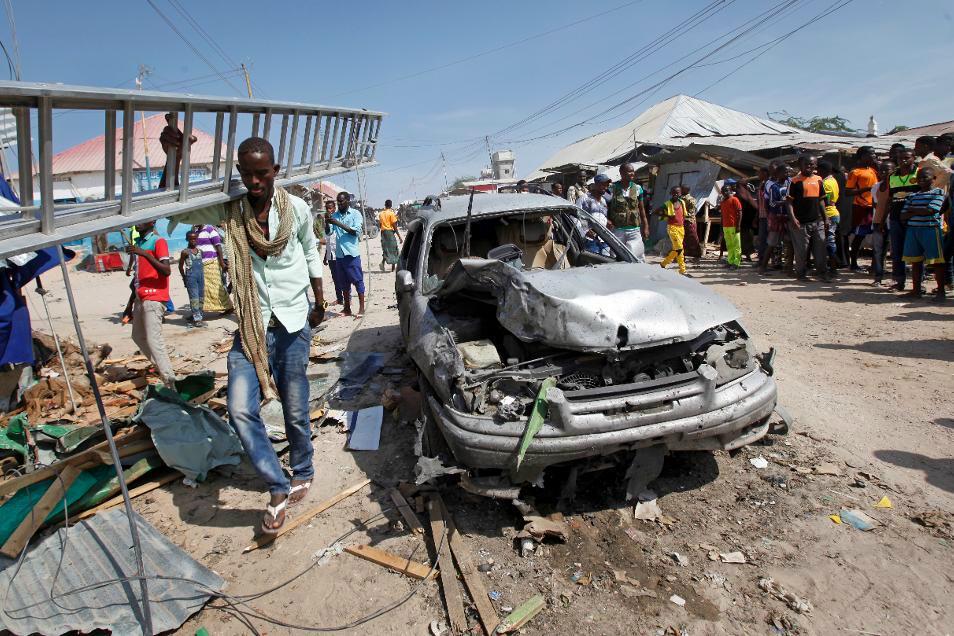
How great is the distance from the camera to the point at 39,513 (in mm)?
2955

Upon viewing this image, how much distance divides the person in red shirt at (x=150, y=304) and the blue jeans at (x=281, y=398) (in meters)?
2.58

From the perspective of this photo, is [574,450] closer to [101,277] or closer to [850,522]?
[850,522]

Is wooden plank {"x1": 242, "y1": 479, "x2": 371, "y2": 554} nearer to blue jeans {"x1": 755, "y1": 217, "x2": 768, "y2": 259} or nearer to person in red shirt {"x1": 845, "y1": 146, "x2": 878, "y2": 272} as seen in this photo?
person in red shirt {"x1": 845, "y1": 146, "x2": 878, "y2": 272}

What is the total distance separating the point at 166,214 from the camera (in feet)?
7.47

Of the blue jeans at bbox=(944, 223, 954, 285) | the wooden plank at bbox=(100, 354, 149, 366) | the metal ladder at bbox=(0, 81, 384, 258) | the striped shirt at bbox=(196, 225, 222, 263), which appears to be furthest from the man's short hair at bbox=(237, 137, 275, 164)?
the blue jeans at bbox=(944, 223, 954, 285)

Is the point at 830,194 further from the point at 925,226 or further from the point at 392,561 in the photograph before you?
the point at 392,561

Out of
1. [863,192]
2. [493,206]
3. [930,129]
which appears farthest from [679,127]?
[493,206]

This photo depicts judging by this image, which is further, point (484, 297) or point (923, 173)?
point (923, 173)

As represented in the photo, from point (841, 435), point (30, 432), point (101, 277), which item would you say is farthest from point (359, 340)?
point (101, 277)

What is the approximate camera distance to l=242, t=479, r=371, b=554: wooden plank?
3010mm

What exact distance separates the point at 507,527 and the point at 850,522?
5.98 ft

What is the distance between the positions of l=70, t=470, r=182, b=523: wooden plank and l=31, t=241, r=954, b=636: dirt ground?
0.19ft

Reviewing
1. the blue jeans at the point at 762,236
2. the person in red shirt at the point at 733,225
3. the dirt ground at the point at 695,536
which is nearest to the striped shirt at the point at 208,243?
the dirt ground at the point at 695,536

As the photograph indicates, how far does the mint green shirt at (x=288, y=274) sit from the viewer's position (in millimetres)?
3012
